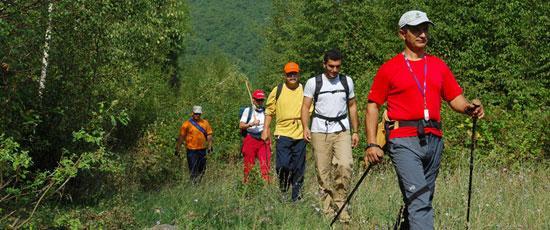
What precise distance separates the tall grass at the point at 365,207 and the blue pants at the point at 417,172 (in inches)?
35.4

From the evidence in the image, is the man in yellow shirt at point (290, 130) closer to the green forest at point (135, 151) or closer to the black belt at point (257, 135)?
the green forest at point (135, 151)

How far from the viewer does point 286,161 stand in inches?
346

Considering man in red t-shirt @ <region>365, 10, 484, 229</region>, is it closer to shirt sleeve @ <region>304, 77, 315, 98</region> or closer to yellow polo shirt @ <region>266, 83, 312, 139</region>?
shirt sleeve @ <region>304, 77, 315, 98</region>

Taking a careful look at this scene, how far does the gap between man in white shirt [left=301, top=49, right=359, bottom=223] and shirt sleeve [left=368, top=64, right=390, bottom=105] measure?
2062 mm

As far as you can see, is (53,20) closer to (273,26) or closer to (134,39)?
(134,39)

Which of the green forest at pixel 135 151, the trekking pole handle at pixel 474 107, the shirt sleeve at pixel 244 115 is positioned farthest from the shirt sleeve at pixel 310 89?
the shirt sleeve at pixel 244 115

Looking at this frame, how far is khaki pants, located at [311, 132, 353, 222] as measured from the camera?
7.45 metres

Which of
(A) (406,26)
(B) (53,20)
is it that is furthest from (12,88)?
(A) (406,26)

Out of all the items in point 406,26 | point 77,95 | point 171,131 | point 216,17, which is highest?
point 216,17

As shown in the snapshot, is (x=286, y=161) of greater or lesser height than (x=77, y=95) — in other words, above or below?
below

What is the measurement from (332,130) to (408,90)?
2432 millimetres

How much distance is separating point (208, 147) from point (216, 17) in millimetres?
158489

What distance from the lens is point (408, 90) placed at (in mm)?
5141

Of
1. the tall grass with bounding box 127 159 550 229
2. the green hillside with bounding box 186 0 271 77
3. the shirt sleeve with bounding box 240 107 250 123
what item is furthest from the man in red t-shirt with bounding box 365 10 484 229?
the green hillside with bounding box 186 0 271 77
